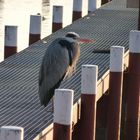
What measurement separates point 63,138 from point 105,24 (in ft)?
26.8

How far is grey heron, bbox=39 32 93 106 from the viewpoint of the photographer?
752cm

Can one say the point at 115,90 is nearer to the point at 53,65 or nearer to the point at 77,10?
the point at 53,65

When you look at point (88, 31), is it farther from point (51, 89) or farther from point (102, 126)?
point (51, 89)

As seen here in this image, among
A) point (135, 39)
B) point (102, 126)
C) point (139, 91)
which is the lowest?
point (102, 126)

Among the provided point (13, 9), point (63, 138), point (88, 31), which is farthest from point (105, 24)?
point (13, 9)

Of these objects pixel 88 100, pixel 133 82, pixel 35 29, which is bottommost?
pixel 133 82

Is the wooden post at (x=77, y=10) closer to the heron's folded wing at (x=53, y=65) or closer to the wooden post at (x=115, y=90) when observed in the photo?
the wooden post at (x=115, y=90)

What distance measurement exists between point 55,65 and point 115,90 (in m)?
1.62

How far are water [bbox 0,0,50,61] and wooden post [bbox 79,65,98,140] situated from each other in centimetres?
1576

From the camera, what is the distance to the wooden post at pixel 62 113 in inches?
254

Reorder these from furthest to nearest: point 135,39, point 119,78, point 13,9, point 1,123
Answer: point 13,9 < point 135,39 < point 119,78 < point 1,123

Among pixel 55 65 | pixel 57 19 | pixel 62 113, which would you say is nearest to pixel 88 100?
pixel 55 65

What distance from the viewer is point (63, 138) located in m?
6.58

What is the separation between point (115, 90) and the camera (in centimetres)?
909
